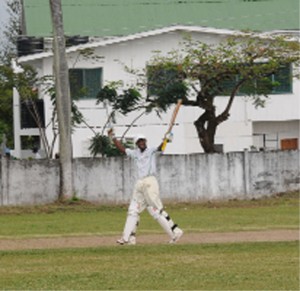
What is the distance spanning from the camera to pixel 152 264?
49.6ft

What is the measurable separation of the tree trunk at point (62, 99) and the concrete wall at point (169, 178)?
50cm

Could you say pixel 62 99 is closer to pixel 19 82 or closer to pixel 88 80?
pixel 19 82

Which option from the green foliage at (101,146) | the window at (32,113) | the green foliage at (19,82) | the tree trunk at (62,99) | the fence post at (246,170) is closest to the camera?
the tree trunk at (62,99)

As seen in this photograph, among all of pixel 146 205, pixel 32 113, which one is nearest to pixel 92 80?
pixel 32 113

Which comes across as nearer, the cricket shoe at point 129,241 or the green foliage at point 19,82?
the cricket shoe at point 129,241

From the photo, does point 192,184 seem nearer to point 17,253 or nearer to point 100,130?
point 100,130

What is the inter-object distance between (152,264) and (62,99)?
15.9 m

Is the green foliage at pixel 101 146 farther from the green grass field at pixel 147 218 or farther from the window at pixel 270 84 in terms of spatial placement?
the window at pixel 270 84

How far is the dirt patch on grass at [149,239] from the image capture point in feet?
62.4

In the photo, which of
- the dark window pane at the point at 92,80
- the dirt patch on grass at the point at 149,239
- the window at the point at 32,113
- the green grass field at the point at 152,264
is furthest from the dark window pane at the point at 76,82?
the dirt patch on grass at the point at 149,239

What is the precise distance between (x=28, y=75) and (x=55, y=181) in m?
7.95

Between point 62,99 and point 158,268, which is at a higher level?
point 62,99

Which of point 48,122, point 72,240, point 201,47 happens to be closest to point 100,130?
point 48,122

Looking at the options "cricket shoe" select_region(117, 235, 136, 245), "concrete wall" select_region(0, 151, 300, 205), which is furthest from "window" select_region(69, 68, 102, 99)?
"cricket shoe" select_region(117, 235, 136, 245)
